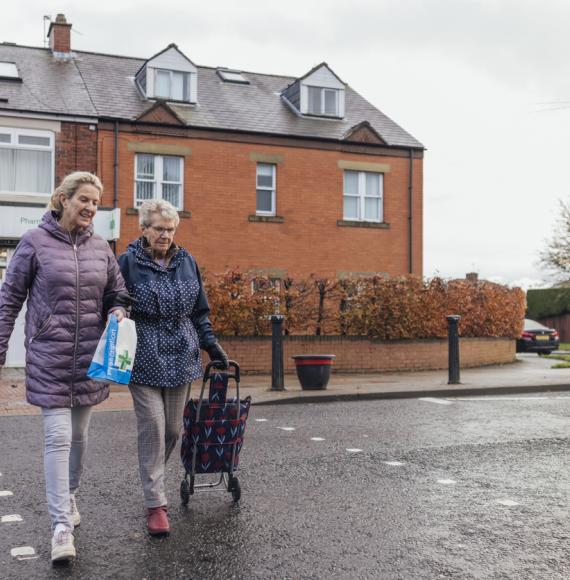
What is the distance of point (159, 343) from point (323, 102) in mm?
21095

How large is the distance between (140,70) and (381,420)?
16.7 meters

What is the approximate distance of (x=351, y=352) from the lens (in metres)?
16.9

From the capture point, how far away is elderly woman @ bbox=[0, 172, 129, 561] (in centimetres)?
439

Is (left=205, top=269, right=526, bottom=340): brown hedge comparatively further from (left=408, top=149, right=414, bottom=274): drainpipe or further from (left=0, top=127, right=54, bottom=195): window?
(left=0, top=127, right=54, bottom=195): window

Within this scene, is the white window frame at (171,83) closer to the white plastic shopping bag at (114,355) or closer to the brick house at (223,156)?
the brick house at (223,156)

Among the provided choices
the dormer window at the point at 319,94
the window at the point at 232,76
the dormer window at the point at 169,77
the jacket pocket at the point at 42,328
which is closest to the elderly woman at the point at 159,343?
the jacket pocket at the point at 42,328

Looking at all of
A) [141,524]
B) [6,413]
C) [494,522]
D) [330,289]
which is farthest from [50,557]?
[330,289]

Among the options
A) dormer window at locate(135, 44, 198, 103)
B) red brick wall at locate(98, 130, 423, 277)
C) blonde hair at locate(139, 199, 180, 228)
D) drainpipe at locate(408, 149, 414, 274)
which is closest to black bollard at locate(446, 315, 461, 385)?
red brick wall at locate(98, 130, 423, 277)

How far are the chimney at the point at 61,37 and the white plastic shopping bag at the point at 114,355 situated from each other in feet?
71.6

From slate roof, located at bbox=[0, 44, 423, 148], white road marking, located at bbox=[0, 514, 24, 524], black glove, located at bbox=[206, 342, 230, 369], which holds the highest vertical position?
slate roof, located at bbox=[0, 44, 423, 148]

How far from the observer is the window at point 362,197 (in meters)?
24.2

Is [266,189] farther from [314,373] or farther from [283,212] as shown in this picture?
[314,373]

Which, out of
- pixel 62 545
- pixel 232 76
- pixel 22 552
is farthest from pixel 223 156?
pixel 62 545

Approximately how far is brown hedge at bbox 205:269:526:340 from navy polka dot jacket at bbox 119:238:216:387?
35.7 ft
